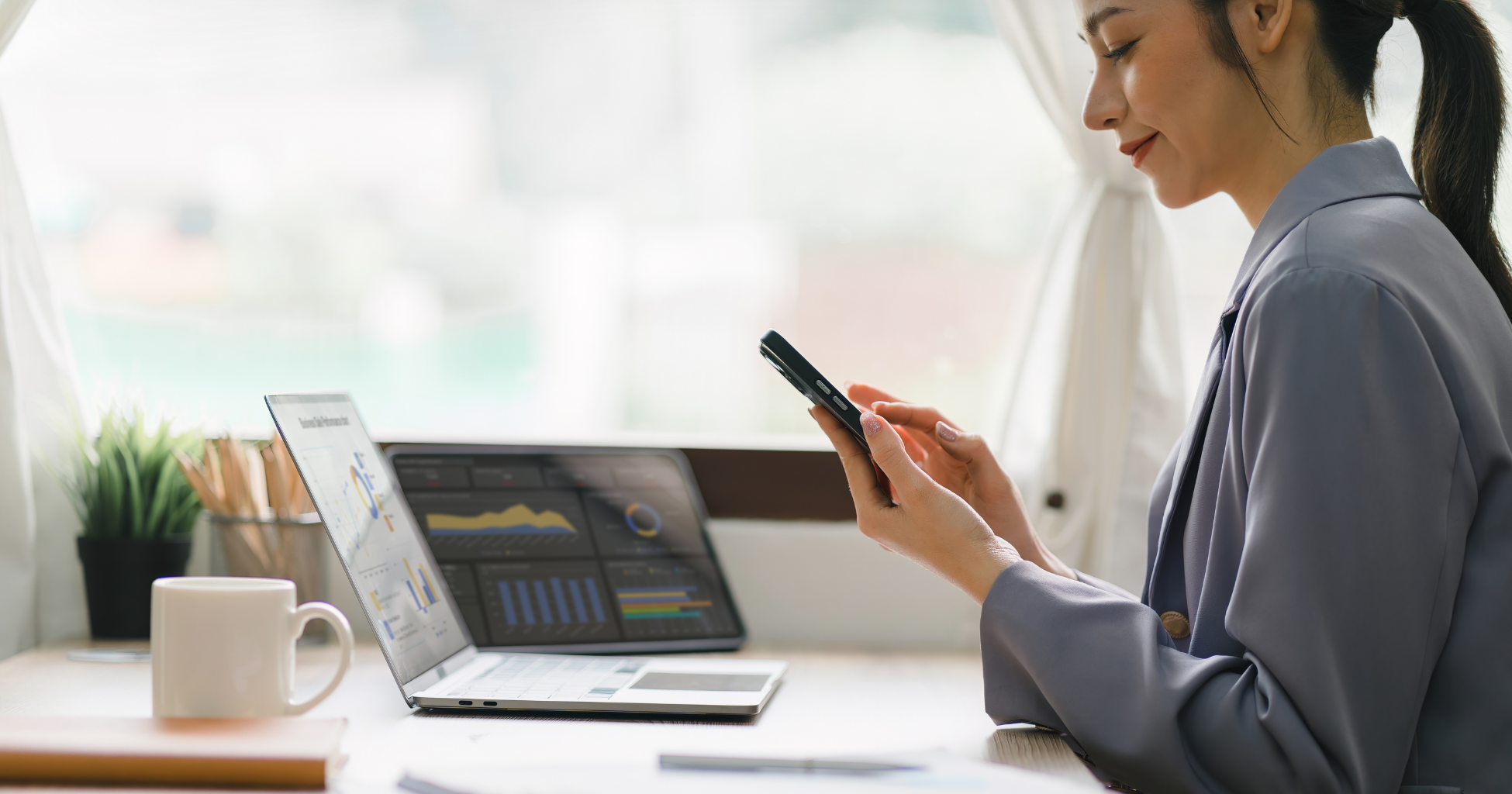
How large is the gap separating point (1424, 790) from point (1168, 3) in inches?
21.4

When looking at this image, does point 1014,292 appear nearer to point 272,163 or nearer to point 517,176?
point 517,176

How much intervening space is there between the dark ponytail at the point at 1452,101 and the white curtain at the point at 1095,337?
43 centimetres

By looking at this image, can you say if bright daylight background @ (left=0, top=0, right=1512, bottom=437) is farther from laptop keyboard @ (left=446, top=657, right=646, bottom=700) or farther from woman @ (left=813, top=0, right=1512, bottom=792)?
woman @ (left=813, top=0, right=1512, bottom=792)

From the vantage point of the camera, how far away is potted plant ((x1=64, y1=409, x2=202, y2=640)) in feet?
3.89

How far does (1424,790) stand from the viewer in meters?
0.62

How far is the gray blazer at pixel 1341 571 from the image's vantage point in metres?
0.59

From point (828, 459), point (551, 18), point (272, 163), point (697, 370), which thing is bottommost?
point (828, 459)

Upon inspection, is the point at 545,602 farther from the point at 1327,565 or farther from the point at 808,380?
the point at 1327,565

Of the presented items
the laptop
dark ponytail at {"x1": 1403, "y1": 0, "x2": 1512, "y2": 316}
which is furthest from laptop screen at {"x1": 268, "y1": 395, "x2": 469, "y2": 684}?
dark ponytail at {"x1": 1403, "y1": 0, "x2": 1512, "y2": 316}

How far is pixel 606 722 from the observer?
0.80 meters

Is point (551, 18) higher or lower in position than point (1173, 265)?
higher

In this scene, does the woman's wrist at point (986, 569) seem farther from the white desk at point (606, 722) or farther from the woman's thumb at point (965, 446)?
the woman's thumb at point (965, 446)

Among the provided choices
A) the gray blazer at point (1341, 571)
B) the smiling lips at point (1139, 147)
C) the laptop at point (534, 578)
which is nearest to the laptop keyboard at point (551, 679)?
the laptop at point (534, 578)

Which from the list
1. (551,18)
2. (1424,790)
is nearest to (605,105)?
(551,18)
